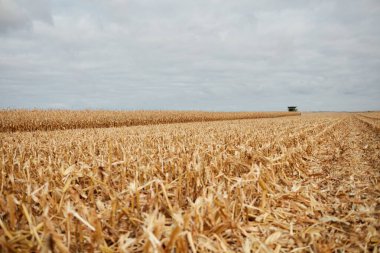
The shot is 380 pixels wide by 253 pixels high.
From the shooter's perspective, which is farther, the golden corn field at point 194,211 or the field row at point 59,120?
the field row at point 59,120

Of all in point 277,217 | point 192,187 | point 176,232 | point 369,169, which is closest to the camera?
point 176,232

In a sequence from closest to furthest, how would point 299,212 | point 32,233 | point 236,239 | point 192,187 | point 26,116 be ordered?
point 32,233 < point 236,239 < point 299,212 < point 192,187 < point 26,116

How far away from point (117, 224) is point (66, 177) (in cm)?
138

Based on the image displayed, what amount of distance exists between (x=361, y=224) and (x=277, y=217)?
76 centimetres

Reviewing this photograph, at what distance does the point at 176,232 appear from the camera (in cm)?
173

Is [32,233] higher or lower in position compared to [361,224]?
higher

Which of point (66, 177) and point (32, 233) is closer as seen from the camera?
point (32, 233)

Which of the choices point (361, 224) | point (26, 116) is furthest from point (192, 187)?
point (26, 116)

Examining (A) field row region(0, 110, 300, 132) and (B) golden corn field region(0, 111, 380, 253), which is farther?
(A) field row region(0, 110, 300, 132)

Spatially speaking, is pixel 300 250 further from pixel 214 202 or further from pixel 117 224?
pixel 117 224

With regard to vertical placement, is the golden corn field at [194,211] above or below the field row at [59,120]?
below

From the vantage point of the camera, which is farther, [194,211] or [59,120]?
[59,120]

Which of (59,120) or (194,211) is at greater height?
(59,120)

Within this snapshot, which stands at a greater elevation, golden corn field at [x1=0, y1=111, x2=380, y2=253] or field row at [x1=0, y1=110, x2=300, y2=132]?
field row at [x1=0, y1=110, x2=300, y2=132]
